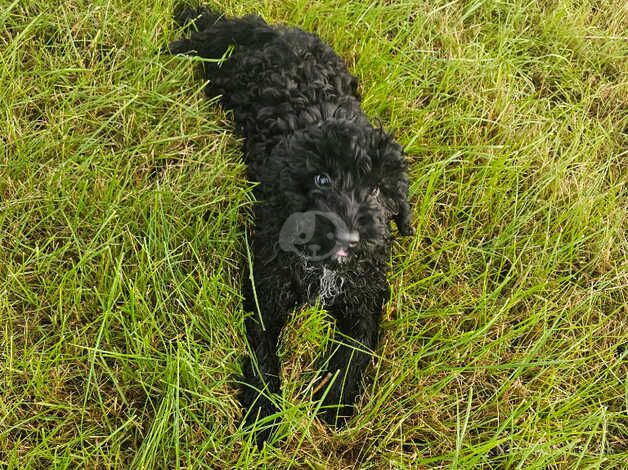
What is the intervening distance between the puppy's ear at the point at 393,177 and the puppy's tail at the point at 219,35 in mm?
1258

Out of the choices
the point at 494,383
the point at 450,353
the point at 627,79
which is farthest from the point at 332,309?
the point at 627,79

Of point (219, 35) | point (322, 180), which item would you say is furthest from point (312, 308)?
point (219, 35)

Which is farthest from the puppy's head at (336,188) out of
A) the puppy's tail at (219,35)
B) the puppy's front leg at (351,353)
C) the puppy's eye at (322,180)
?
the puppy's tail at (219,35)

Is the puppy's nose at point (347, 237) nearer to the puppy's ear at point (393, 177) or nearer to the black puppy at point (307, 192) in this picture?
the black puppy at point (307, 192)

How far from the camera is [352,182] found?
2.59 meters

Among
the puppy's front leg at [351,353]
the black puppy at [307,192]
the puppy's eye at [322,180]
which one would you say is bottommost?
the puppy's front leg at [351,353]

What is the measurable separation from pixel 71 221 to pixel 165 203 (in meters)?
0.46

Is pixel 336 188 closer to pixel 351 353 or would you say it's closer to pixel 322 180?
pixel 322 180

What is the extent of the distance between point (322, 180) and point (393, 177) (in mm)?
363

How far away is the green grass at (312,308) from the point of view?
2.68 metres

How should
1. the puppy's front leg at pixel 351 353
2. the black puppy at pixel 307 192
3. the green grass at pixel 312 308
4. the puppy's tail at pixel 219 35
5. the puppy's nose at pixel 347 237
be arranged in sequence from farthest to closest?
the puppy's tail at pixel 219 35, the puppy's front leg at pixel 351 353, the green grass at pixel 312 308, the black puppy at pixel 307 192, the puppy's nose at pixel 347 237

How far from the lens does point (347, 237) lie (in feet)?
7.98
